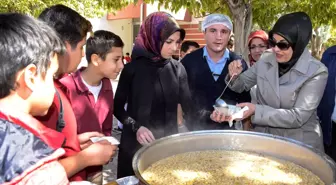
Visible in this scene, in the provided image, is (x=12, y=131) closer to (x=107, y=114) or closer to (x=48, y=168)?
(x=48, y=168)

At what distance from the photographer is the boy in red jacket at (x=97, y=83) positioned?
212 centimetres

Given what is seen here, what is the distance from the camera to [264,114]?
2168 millimetres

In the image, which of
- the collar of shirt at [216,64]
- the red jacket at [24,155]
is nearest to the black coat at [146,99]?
the collar of shirt at [216,64]

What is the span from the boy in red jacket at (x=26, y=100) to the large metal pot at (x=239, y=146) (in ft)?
2.16

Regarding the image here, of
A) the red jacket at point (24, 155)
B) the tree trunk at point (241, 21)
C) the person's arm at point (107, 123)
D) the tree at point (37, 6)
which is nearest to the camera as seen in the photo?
the red jacket at point (24, 155)

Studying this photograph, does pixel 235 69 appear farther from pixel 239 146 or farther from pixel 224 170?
pixel 224 170

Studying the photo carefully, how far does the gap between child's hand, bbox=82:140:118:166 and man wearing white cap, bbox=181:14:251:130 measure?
119cm

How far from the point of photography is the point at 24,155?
2.96 ft

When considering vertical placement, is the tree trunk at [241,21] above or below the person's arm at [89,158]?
above

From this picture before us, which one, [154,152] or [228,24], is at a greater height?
[228,24]

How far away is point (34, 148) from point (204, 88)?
6.31 ft

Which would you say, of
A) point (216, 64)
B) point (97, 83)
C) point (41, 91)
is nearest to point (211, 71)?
point (216, 64)

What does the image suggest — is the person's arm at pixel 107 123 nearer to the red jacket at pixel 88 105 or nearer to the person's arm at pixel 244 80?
the red jacket at pixel 88 105

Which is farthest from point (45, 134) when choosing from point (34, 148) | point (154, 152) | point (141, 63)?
point (141, 63)
